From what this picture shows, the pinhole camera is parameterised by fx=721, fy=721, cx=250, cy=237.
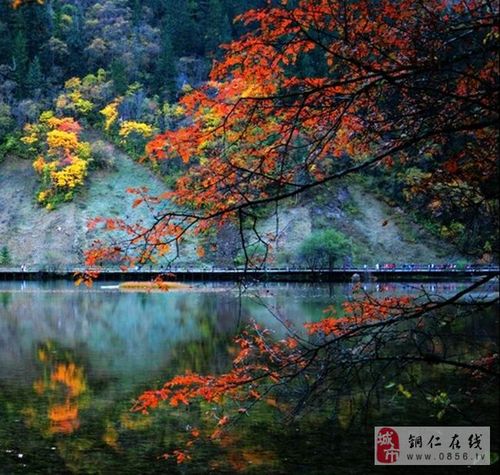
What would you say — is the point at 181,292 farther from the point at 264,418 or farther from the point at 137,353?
the point at 264,418

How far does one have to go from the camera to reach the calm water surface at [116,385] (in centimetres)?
870

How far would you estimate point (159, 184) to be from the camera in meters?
59.8

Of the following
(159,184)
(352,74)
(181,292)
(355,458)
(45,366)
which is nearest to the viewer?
(352,74)

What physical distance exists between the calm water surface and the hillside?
20576mm

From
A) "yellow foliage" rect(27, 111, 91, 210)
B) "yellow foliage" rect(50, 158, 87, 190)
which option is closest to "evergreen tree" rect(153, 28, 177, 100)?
"yellow foliage" rect(27, 111, 91, 210)

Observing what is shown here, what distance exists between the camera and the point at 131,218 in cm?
5341

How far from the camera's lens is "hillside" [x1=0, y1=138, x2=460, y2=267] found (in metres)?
50.6

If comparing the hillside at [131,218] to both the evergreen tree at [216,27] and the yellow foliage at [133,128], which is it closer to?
the yellow foliage at [133,128]

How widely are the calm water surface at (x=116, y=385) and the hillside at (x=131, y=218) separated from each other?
20576 mm

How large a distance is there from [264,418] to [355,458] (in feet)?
6.95

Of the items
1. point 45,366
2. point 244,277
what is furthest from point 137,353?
point 244,277

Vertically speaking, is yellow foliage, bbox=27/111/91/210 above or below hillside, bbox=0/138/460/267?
above

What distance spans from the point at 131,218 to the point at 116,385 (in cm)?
4083

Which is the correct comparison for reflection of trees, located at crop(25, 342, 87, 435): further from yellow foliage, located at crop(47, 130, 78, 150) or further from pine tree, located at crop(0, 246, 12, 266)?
yellow foliage, located at crop(47, 130, 78, 150)
